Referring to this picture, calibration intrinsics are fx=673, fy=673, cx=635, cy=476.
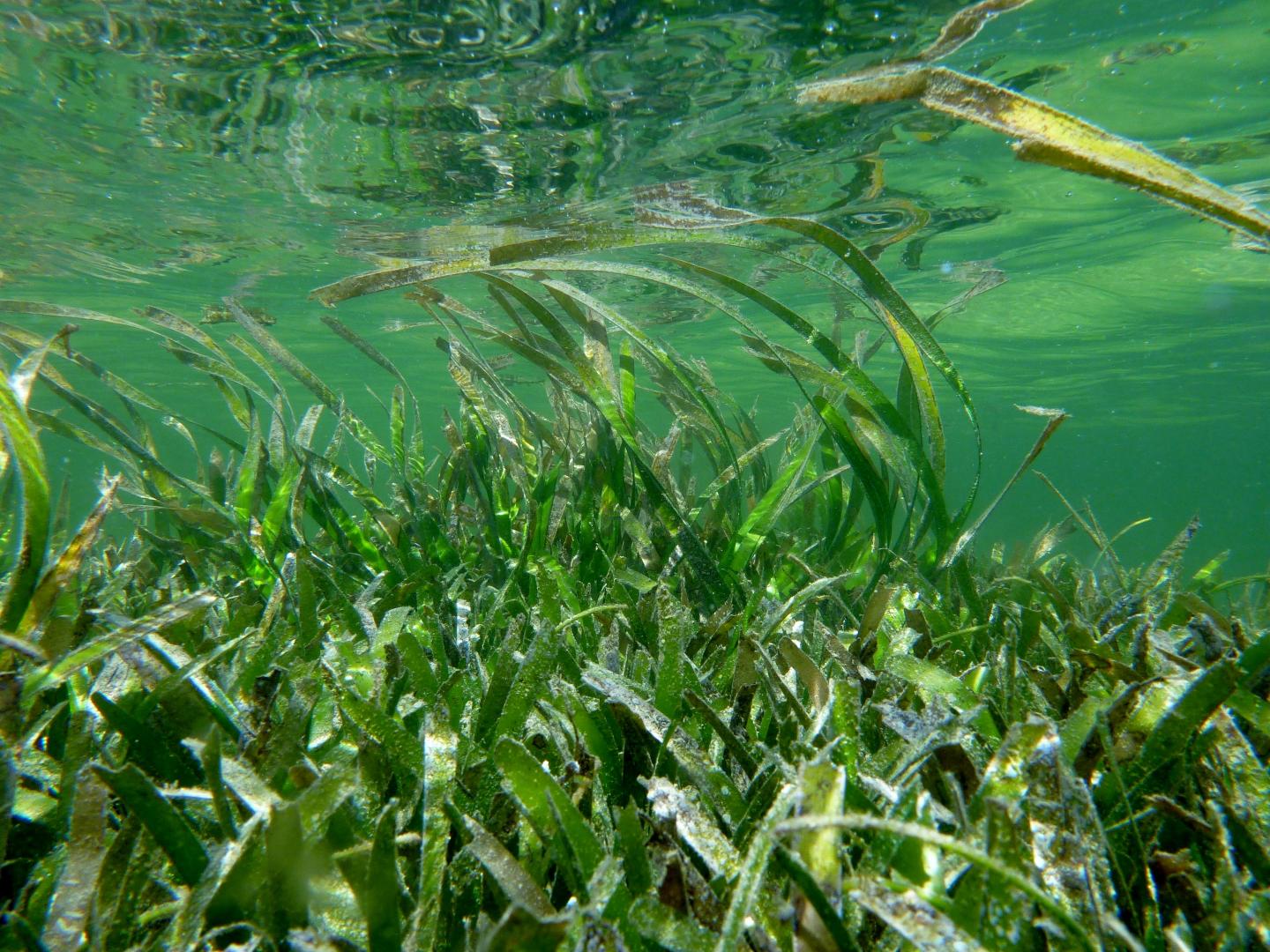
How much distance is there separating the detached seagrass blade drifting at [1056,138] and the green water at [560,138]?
5.99m

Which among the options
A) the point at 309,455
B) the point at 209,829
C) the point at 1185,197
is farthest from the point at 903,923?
the point at 309,455

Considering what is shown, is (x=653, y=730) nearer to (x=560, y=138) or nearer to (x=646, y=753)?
(x=646, y=753)

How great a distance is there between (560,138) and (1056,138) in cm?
886

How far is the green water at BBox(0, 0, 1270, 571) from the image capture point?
6820mm

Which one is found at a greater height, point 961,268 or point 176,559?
point 176,559

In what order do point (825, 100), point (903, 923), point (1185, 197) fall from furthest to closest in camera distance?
1. point (825, 100)
2. point (1185, 197)
3. point (903, 923)

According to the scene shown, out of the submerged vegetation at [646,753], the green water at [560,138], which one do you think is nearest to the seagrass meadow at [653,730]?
the submerged vegetation at [646,753]

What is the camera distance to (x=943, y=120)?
337 inches

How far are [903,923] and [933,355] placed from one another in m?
2.05

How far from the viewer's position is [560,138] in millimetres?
9141

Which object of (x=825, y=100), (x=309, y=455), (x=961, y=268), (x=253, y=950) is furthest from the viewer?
(x=961, y=268)

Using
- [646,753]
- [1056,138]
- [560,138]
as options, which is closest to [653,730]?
[646,753]

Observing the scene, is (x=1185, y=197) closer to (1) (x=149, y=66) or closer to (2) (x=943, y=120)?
(2) (x=943, y=120)

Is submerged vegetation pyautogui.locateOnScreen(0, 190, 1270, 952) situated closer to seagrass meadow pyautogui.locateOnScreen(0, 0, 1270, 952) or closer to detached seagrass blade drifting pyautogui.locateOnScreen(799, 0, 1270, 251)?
seagrass meadow pyautogui.locateOnScreen(0, 0, 1270, 952)
